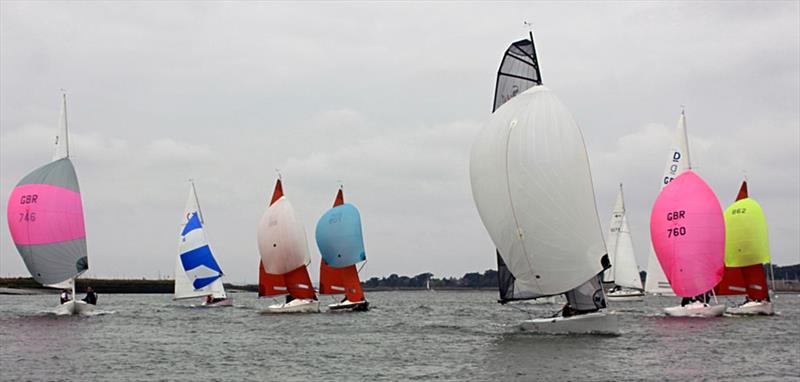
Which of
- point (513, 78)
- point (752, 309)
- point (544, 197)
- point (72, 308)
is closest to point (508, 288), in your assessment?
point (544, 197)

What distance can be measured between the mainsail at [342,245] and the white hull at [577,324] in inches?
911

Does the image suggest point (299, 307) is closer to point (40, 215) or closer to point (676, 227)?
point (40, 215)

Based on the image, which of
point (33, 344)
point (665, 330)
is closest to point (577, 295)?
point (665, 330)

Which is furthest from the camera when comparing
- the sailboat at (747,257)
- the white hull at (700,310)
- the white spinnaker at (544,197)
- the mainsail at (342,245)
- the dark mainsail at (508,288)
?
the mainsail at (342,245)

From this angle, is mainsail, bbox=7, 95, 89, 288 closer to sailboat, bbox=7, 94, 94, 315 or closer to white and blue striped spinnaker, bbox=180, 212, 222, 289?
sailboat, bbox=7, 94, 94, 315

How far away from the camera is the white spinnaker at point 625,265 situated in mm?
86562

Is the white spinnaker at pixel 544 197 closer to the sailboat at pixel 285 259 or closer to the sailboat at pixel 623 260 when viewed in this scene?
the sailboat at pixel 285 259

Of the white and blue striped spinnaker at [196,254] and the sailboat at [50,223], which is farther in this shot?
the white and blue striped spinnaker at [196,254]

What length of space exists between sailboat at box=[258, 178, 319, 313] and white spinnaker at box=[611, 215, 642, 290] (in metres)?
39.6

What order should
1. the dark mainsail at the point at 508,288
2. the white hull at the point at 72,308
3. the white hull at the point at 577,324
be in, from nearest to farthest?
the white hull at the point at 577,324 → the dark mainsail at the point at 508,288 → the white hull at the point at 72,308

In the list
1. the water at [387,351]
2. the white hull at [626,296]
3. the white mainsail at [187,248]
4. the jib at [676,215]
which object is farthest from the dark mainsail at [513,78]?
the white hull at [626,296]

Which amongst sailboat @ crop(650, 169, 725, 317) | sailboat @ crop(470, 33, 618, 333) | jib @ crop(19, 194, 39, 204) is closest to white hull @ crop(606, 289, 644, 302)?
sailboat @ crop(650, 169, 725, 317)

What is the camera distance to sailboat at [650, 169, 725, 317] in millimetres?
46031

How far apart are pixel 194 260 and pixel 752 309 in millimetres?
38105
